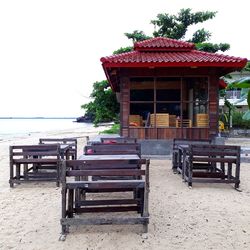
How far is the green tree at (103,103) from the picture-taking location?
21.8 meters

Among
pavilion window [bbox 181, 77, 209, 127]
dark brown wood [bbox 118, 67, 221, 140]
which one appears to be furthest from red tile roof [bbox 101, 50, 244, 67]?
pavilion window [bbox 181, 77, 209, 127]

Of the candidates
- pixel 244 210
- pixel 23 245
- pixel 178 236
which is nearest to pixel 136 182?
pixel 178 236

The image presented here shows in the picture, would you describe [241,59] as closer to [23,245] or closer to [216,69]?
[216,69]

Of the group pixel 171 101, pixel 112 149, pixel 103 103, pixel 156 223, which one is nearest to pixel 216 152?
pixel 112 149

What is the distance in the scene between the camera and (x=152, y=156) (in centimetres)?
1086

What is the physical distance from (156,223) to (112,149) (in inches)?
80.4

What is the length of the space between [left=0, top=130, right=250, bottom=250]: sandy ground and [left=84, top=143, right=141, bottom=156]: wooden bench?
0.85 m

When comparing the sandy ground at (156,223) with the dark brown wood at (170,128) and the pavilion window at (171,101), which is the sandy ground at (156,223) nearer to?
the dark brown wood at (170,128)

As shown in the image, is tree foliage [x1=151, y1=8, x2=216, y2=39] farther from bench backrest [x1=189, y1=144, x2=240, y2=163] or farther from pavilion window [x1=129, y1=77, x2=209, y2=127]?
bench backrest [x1=189, y1=144, x2=240, y2=163]

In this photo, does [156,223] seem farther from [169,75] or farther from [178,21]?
[178,21]

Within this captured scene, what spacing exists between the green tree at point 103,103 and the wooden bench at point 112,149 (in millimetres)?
15369

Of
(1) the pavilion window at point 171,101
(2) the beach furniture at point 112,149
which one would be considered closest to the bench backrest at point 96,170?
(2) the beach furniture at point 112,149

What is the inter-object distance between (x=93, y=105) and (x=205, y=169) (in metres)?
15.0

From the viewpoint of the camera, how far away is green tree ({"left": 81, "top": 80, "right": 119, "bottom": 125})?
21812mm
